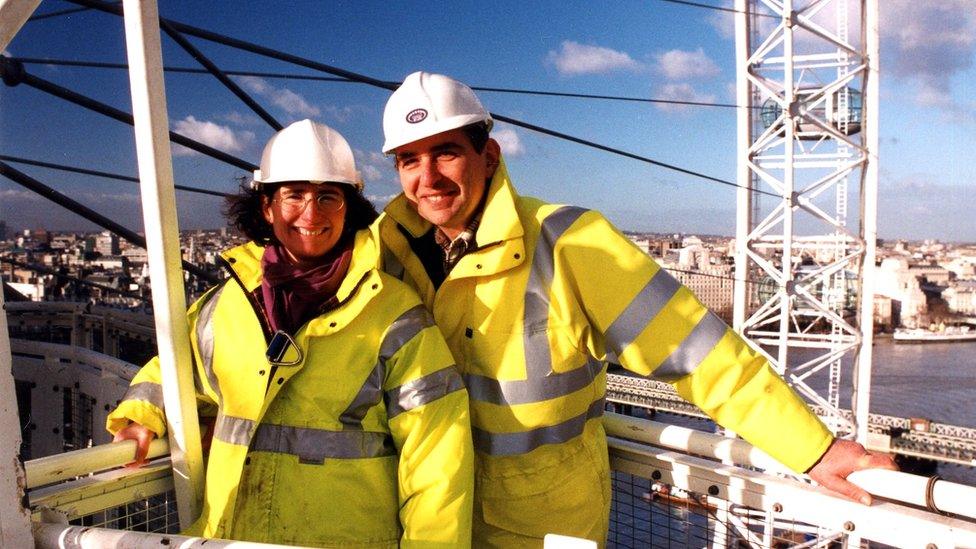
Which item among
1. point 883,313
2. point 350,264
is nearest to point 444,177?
point 350,264

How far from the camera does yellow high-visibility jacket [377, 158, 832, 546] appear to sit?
1.30m

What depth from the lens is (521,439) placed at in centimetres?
140

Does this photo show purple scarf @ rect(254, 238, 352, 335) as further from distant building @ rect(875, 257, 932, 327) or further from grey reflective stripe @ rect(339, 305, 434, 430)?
distant building @ rect(875, 257, 932, 327)

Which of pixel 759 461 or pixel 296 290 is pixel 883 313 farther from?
pixel 296 290

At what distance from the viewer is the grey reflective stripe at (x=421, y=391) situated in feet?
4.09

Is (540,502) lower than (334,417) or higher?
lower

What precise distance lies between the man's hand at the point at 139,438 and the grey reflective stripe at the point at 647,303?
98 cm

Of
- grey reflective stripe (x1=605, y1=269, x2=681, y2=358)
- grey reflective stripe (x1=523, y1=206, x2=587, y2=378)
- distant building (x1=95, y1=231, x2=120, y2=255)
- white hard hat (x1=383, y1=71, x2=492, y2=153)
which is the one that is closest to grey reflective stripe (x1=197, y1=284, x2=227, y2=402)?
white hard hat (x1=383, y1=71, x2=492, y2=153)

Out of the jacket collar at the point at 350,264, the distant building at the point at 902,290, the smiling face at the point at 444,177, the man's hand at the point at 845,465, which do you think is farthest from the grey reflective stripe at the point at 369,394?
the distant building at the point at 902,290

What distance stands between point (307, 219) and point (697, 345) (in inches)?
32.0

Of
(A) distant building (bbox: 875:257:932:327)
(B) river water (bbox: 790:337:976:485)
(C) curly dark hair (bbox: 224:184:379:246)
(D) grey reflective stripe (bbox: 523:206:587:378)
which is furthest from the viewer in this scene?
(A) distant building (bbox: 875:257:932:327)

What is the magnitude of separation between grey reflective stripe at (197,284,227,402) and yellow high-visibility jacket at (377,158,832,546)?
0.45 m

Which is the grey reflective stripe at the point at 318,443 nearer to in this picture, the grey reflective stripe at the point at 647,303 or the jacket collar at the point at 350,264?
the jacket collar at the point at 350,264

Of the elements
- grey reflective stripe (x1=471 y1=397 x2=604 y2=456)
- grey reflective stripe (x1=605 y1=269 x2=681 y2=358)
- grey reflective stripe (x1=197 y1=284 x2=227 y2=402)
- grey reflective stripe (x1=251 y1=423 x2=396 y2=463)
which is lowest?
grey reflective stripe (x1=471 y1=397 x2=604 y2=456)
